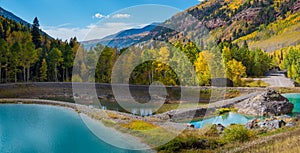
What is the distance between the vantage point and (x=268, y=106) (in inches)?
1416

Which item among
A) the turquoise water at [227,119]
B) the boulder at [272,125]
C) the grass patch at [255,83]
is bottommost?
the turquoise water at [227,119]

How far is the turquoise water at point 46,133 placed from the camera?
18.4 meters

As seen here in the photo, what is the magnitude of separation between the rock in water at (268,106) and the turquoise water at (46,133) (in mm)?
20811

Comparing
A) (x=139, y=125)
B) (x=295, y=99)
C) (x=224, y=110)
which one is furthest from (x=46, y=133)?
(x=295, y=99)

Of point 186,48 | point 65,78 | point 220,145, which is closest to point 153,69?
point 186,48

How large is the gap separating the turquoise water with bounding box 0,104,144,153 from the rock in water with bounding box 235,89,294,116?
20811mm

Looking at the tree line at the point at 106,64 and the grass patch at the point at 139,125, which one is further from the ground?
the tree line at the point at 106,64

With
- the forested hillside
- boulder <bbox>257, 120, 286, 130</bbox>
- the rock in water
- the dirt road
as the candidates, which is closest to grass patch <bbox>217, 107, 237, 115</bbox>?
the rock in water

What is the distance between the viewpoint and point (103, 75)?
56.6m

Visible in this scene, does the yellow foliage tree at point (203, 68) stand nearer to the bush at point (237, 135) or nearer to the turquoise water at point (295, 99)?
the turquoise water at point (295, 99)

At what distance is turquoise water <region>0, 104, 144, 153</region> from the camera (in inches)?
725

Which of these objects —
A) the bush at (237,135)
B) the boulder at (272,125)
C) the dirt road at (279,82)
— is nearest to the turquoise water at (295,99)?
the dirt road at (279,82)

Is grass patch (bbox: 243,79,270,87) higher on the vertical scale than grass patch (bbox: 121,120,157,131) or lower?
higher

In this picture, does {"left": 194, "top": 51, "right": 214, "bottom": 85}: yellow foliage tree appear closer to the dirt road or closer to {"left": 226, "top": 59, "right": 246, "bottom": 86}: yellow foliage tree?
{"left": 226, "top": 59, "right": 246, "bottom": 86}: yellow foliage tree
